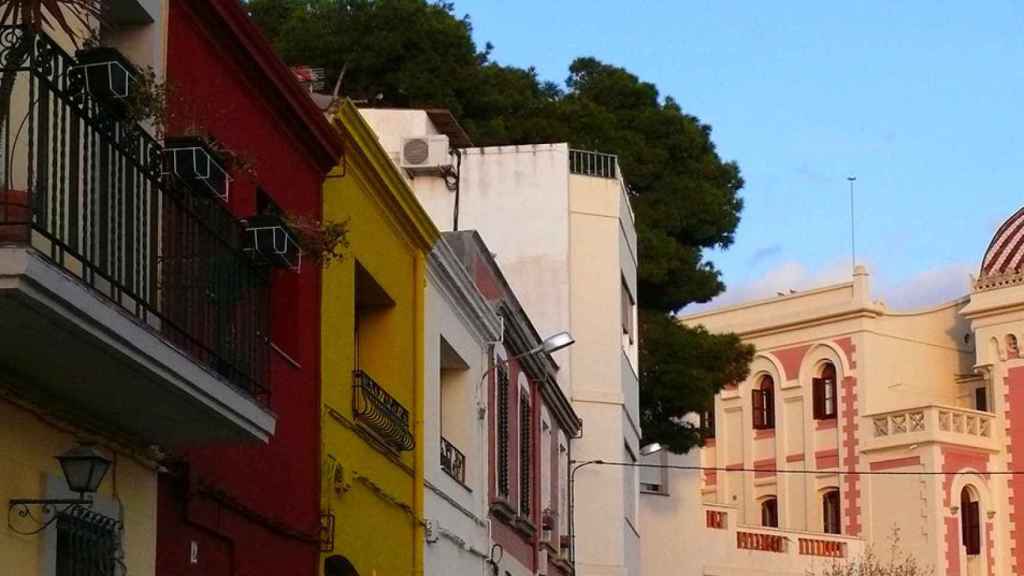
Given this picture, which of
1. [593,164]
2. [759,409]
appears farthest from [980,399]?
[593,164]

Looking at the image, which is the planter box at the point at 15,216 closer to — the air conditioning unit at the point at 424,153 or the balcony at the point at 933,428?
the air conditioning unit at the point at 424,153

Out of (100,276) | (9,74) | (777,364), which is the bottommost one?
(100,276)

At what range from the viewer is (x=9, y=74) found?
1022 centimetres

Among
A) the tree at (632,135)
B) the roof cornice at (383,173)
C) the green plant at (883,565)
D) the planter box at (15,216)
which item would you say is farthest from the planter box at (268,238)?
the green plant at (883,565)

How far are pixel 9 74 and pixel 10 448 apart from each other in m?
2.23

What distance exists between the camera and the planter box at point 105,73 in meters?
11.4

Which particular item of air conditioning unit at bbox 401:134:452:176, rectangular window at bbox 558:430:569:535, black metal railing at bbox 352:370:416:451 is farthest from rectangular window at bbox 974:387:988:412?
black metal railing at bbox 352:370:416:451

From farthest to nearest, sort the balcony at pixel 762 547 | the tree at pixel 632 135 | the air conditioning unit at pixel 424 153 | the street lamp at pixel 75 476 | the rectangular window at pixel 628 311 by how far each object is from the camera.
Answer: the balcony at pixel 762 547
the tree at pixel 632 135
the rectangular window at pixel 628 311
the air conditioning unit at pixel 424 153
the street lamp at pixel 75 476

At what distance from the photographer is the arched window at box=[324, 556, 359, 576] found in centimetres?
1836

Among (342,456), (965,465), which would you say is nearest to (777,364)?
(965,465)

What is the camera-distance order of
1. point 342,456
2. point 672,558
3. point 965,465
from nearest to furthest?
point 342,456 < point 672,558 < point 965,465

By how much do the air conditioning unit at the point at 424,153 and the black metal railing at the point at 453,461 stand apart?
965 centimetres

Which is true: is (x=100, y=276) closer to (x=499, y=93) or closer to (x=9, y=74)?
(x=9, y=74)

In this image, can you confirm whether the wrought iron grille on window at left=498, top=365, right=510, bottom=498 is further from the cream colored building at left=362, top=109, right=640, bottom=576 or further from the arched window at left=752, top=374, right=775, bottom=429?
the arched window at left=752, top=374, right=775, bottom=429
